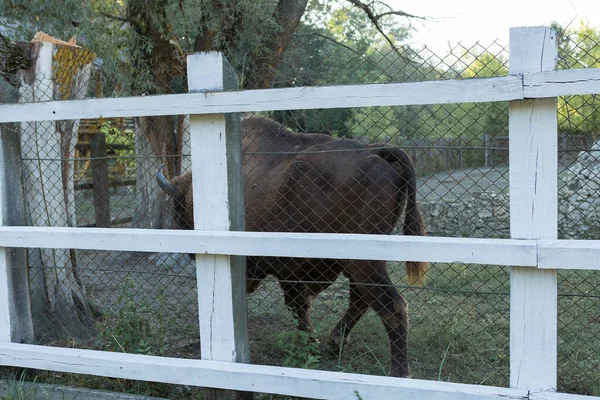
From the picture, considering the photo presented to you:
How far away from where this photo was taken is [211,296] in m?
3.14

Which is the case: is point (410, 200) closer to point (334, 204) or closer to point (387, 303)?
point (334, 204)

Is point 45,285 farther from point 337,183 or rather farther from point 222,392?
point 337,183

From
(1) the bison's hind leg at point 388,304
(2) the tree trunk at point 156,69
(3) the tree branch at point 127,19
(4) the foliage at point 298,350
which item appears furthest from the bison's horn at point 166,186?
(3) the tree branch at point 127,19

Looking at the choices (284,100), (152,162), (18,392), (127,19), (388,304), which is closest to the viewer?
(284,100)

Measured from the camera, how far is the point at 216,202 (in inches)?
122

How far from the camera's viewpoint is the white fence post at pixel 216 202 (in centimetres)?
307

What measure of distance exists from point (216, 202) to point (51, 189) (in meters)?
1.99

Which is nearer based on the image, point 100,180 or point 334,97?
point 334,97

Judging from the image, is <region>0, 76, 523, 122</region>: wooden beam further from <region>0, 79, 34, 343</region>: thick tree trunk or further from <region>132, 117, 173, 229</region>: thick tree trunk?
<region>132, 117, 173, 229</region>: thick tree trunk

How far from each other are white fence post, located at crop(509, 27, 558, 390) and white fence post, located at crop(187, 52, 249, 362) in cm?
141

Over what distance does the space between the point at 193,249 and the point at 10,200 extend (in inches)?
60.0

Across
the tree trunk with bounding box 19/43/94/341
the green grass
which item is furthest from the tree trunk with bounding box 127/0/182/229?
the tree trunk with bounding box 19/43/94/341

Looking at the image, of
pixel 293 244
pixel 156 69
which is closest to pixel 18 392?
pixel 293 244

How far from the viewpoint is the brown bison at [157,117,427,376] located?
4215 mm
